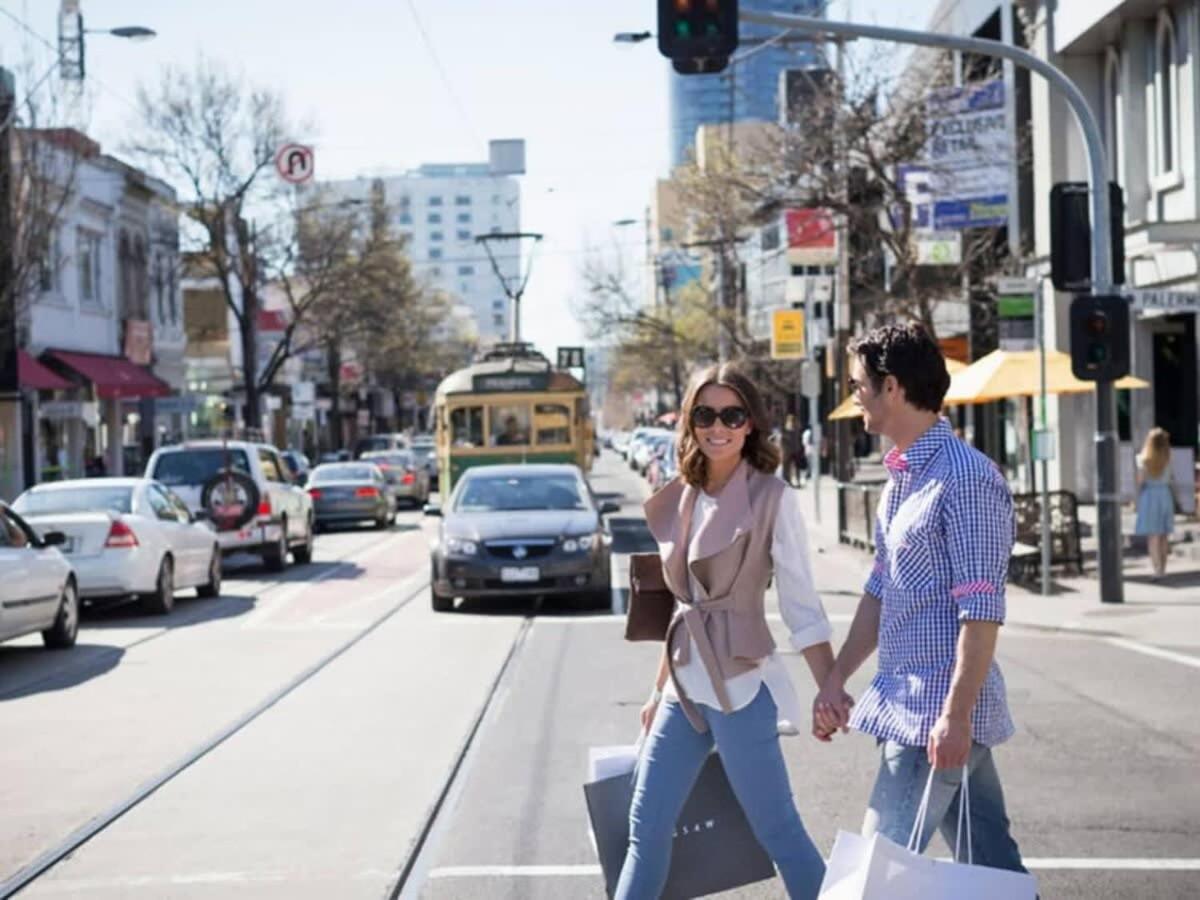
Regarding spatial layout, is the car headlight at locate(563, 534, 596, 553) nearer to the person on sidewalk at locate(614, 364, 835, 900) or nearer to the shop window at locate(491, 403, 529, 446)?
the person on sidewalk at locate(614, 364, 835, 900)

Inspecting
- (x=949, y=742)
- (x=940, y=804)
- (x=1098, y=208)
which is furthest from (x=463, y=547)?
(x=949, y=742)

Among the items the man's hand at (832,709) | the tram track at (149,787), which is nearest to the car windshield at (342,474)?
the tram track at (149,787)

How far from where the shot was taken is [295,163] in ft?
170

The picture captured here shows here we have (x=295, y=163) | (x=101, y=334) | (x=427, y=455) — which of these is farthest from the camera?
(x=427, y=455)

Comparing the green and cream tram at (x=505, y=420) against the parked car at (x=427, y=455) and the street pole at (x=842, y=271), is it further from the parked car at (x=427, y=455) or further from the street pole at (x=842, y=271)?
the parked car at (x=427, y=455)

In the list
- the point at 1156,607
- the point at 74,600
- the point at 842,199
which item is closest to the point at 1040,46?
the point at 842,199

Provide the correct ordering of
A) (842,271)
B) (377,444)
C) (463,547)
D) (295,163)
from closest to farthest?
(463,547)
(842,271)
(295,163)
(377,444)

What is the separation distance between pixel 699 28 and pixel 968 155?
16.8 meters

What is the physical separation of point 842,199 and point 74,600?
55.3 ft

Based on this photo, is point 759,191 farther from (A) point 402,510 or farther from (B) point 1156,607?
(A) point 402,510

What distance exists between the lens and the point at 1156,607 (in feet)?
60.5

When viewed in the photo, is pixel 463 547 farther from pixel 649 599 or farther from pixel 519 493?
pixel 649 599

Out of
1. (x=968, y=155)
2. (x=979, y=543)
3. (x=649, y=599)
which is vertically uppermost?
(x=968, y=155)

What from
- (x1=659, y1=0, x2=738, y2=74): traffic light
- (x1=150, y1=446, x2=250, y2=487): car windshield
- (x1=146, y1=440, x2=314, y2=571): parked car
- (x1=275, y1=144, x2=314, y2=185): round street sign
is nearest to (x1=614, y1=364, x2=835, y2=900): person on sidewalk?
(x1=659, y1=0, x2=738, y2=74): traffic light
